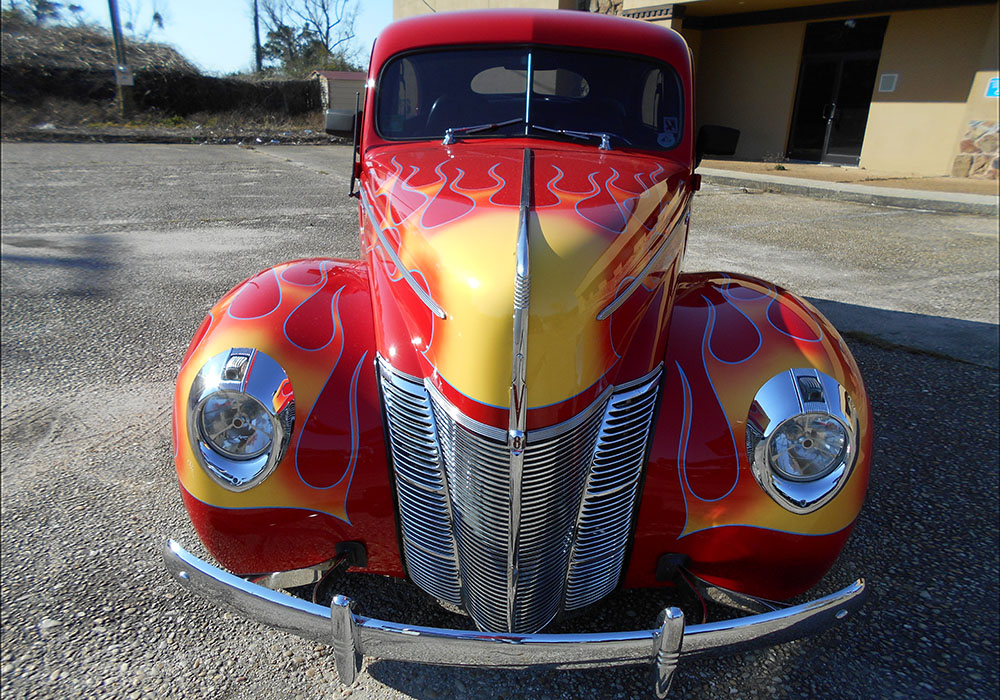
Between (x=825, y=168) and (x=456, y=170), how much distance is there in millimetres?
14815

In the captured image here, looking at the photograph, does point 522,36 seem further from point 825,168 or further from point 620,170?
point 825,168

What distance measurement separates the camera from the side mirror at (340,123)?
3.60 m

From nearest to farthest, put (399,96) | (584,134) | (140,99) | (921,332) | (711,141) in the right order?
1. (584,134)
2. (399,96)
3. (711,141)
4. (921,332)
5. (140,99)

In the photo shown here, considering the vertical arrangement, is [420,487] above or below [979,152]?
below

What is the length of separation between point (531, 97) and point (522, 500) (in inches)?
74.1

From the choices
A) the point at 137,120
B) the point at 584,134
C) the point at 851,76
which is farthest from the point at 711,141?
the point at 137,120

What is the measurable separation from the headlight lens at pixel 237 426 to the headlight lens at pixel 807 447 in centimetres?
143

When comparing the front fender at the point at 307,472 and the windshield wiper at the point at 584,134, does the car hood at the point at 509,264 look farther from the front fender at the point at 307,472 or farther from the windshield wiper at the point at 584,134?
the windshield wiper at the point at 584,134

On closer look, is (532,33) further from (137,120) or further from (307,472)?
(137,120)

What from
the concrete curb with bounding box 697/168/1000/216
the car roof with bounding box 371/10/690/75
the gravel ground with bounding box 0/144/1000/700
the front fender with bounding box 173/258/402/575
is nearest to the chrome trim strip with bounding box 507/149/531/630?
the front fender with bounding box 173/258/402/575

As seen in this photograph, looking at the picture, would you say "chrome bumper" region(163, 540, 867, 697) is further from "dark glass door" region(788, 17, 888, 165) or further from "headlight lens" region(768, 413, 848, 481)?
"dark glass door" region(788, 17, 888, 165)

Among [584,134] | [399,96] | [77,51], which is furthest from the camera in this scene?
[77,51]

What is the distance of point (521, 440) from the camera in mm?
1603

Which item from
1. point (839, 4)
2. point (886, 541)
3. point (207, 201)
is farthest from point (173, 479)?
point (839, 4)
